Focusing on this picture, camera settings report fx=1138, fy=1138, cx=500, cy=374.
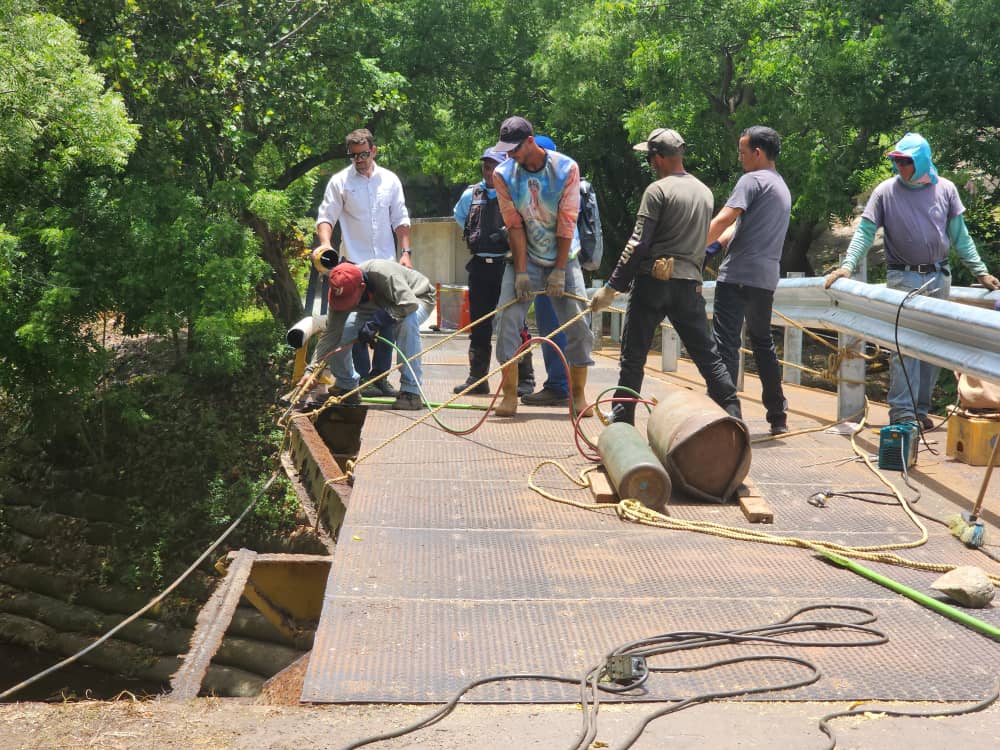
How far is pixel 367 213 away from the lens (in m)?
8.55

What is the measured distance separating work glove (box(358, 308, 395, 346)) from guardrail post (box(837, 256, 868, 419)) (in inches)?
123

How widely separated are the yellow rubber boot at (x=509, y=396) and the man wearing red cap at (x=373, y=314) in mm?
618

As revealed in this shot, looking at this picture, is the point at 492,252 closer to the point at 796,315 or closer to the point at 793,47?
the point at 796,315

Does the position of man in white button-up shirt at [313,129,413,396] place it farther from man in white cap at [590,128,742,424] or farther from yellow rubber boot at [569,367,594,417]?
man in white cap at [590,128,742,424]

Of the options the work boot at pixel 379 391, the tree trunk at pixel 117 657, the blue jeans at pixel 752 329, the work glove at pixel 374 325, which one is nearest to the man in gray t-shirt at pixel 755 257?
the blue jeans at pixel 752 329

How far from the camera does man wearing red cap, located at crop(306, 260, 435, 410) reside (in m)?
7.73

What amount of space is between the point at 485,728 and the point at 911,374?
500cm

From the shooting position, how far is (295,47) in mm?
15375

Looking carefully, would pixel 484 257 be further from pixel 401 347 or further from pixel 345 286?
pixel 345 286

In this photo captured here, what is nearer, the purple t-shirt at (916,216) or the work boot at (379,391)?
the purple t-shirt at (916,216)

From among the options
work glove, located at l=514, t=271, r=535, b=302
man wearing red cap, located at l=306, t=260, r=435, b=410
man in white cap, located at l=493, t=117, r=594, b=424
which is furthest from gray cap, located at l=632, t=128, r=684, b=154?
man wearing red cap, located at l=306, t=260, r=435, b=410

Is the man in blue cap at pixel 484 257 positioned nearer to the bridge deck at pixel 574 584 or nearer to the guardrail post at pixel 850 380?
the bridge deck at pixel 574 584

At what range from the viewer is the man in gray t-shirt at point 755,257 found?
23.6 ft

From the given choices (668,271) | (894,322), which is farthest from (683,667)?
(894,322)
